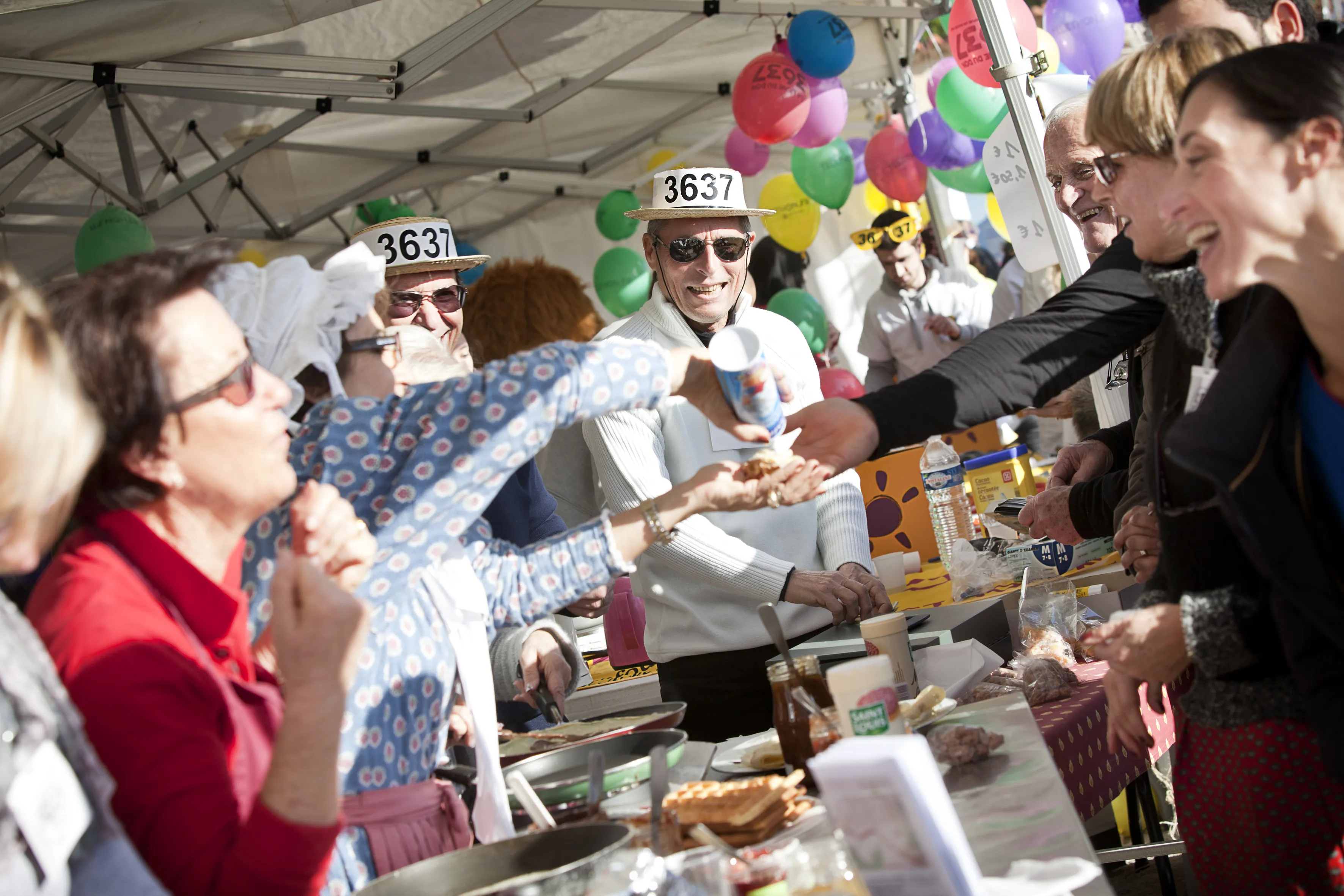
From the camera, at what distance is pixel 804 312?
774cm

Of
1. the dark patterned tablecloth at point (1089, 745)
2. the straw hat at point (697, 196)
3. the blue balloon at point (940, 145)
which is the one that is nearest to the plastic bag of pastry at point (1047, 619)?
the dark patterned tablecloth at point (1089, 745)

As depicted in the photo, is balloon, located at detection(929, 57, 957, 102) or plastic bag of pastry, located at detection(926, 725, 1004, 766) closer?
plastic bag of pastry, located at detection(926, 725, 1004, 766)

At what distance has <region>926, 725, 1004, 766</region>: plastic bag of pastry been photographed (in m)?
1.92

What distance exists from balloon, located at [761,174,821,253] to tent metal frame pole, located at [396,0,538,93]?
2668 millimetres

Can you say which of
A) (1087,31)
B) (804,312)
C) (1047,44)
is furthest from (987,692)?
(804,312)

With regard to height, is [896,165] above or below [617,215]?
below

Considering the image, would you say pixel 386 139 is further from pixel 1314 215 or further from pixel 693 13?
pixel 1314 215

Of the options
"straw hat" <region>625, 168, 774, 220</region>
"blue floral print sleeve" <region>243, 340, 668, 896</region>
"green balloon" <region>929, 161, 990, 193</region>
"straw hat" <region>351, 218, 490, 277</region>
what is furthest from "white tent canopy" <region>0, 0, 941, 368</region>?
"blue floral print sleeve" <region>243, 340, 668, 896</region>

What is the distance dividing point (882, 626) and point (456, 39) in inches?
185

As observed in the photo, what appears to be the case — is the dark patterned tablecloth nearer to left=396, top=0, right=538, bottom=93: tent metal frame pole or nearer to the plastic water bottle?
the plastic water bottle

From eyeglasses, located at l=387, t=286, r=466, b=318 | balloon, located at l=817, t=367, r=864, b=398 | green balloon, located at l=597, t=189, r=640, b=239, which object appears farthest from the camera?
green balloon, located at l=597, t=189, r=640, b=239

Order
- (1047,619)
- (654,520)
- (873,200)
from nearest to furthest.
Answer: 1. (654,520)
2. (1047,619)
3. (873,200)

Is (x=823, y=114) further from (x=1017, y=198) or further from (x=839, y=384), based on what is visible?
(x=1017, y=198)

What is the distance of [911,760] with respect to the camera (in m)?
1.10
